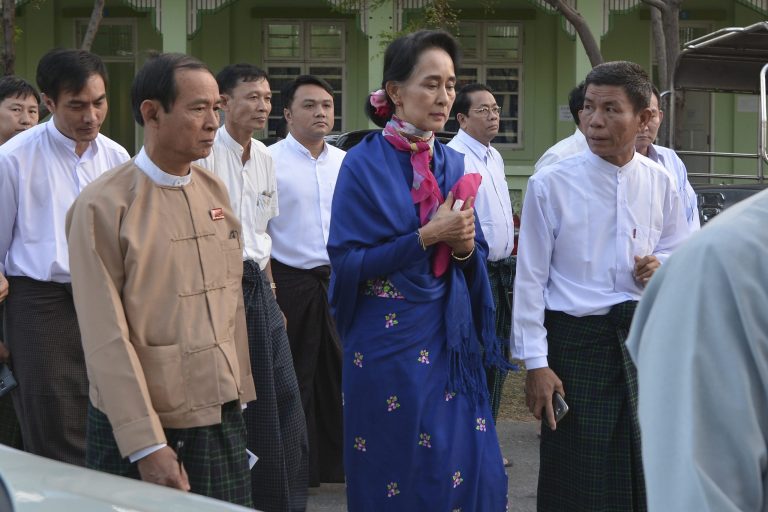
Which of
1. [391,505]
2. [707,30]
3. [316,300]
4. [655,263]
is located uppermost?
[707,30]

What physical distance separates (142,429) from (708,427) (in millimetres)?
2077

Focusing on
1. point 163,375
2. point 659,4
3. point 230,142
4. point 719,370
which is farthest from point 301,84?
point 659,4

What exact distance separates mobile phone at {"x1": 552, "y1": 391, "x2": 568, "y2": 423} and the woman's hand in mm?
634

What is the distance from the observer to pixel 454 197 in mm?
3879

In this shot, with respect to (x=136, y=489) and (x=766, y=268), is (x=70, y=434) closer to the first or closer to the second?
(x=136, y=489)

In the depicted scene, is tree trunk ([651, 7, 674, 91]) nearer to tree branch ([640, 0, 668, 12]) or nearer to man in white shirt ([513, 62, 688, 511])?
tree branch ([640, 0, 668, 12])

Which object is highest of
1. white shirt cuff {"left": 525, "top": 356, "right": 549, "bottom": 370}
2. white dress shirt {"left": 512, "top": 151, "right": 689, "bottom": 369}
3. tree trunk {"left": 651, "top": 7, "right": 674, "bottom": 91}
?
tree trunk {"left": 651, "top": 7, "right": 674, "bottom": 91}

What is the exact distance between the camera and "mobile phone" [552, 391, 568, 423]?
3.98m

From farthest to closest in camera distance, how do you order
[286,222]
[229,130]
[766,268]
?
[286,222]
[229,130]
[766,268]

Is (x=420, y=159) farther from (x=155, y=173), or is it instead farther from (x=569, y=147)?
(x=569, y=147)

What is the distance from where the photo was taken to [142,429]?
3104 mm

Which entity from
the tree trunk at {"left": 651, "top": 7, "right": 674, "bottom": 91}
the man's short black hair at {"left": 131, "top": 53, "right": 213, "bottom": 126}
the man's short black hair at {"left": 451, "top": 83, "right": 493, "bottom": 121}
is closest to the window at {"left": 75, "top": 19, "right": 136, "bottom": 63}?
the tree trunk at {"left": 651, "top": 7, "right": 674, "bottom": 91}

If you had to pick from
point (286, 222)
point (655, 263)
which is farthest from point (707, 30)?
point (655, 263)

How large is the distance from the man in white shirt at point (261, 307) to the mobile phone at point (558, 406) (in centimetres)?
121
